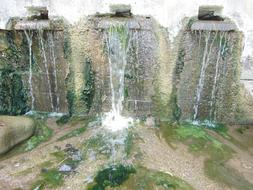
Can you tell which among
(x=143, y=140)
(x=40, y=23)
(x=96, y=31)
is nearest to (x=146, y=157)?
(x=143, y=140)

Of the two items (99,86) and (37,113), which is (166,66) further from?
(37,113)

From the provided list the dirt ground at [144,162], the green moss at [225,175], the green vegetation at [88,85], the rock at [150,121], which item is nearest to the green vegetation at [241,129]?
the dirt ground at [144,162]

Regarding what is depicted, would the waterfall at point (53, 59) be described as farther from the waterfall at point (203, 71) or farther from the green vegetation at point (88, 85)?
the waterfall at point (203, 71)

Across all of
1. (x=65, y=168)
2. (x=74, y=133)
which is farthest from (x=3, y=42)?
(x=65, y=168)

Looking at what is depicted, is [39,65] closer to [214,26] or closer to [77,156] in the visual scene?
[77,156]

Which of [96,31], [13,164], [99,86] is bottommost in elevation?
[13,164]

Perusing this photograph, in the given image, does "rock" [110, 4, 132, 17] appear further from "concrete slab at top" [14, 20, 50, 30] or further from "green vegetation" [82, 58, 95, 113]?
"concrete slab at top" [14, 20, 50, 30]
